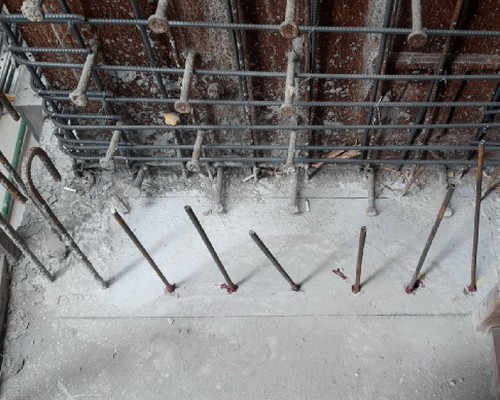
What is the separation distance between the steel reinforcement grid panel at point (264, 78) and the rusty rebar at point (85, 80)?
0.01 meters

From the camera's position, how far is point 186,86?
326 cm

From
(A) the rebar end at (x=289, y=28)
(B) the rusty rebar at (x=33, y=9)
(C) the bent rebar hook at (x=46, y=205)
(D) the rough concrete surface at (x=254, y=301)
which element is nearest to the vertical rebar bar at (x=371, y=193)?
(D) the rough concrete surface at (x=254, y=301)

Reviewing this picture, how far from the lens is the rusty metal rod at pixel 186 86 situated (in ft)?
10.4

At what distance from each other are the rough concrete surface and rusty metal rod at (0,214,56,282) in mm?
111

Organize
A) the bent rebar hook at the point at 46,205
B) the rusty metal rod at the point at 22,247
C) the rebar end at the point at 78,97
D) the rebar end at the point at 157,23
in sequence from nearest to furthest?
the rebar end at the point at 157,23, the rebar end at the point at 78,97, the bent rebar hook at the point at 46,205, the rusty metal rod at the point at 22,247

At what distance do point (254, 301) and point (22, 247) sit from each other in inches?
63.2

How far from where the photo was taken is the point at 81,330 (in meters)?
3.77

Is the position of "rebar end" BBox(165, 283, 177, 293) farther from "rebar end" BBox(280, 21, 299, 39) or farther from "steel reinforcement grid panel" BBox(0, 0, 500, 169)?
"rebar end" BBox(280, 21, 299, 39)

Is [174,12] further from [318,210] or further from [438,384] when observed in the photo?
[438,384]

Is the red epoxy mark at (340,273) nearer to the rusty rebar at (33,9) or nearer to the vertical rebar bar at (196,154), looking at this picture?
the vertical rebar bar at (196,154)

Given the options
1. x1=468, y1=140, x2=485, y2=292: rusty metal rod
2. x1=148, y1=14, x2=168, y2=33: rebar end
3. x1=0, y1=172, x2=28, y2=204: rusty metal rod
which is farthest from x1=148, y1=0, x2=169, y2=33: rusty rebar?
x1=468, y1=140, x2=485, y2=292: rusty metal rod

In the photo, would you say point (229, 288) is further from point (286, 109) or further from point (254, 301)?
point (286, 109)

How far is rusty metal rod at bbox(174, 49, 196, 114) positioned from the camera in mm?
3176

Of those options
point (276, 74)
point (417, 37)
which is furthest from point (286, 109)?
point (417, 37)
